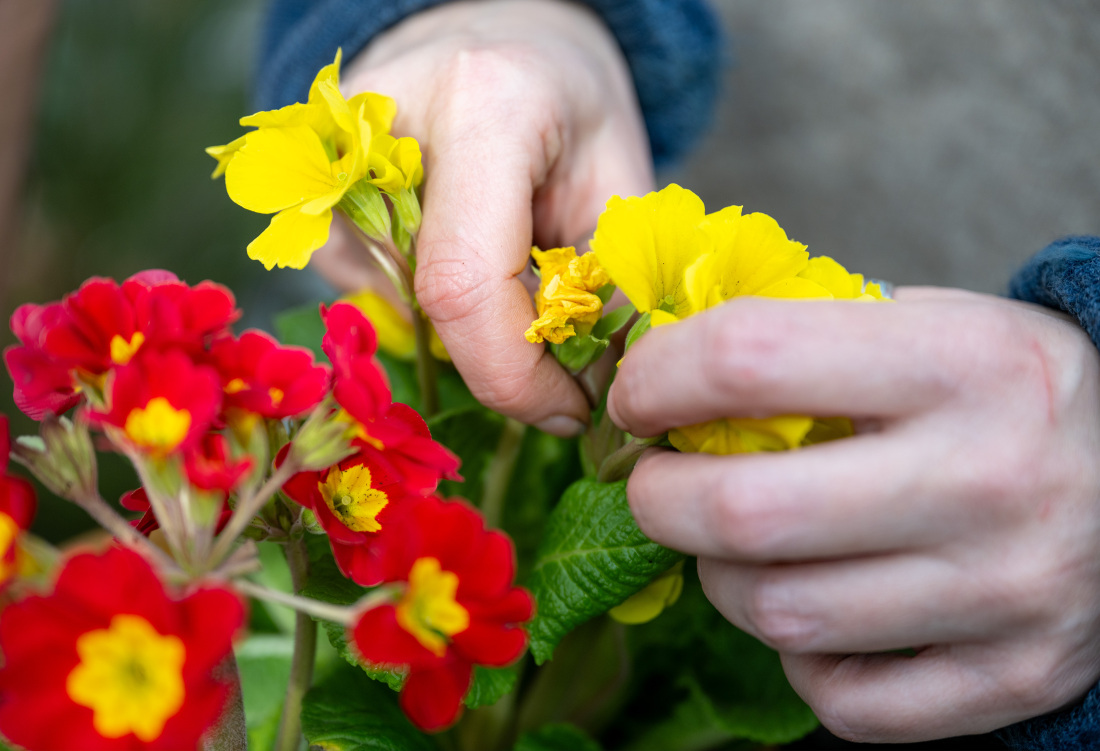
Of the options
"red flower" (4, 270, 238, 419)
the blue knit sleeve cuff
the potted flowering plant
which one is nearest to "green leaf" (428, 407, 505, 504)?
the potted flowering plant

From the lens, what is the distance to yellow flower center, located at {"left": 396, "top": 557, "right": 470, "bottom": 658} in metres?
0.31

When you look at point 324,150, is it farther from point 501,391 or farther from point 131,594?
point 131,594

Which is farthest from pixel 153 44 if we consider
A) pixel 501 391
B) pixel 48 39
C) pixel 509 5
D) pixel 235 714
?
pixel 235 714

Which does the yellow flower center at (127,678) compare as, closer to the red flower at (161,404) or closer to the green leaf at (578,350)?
the red flower at (161,404)

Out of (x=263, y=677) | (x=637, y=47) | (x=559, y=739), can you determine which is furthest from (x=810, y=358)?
(x=637, y=47)

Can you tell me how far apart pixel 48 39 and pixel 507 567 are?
2.63 ft

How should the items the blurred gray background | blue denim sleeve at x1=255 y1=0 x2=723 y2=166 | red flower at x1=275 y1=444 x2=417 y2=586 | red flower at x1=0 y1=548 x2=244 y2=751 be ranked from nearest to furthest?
red flower at x1=0 y1=548 x2=244 y2=751 → red flower at x1=275 y1=444 x2=417 y2=586 → blue denim sleeve at x1=255 y1=0 x2=723 y2=166 → the blurred gray background

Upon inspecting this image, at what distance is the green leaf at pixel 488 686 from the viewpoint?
1.45 ft

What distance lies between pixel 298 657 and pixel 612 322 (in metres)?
0.25

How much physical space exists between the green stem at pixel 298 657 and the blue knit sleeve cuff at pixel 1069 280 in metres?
0.40

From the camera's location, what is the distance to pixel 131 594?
26 cm

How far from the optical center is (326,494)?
37cm

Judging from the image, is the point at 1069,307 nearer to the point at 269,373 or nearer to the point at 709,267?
the point at 709,267

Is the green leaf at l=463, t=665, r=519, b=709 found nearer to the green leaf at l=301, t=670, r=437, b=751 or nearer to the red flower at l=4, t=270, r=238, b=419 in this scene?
the green leaf at l=301, t=670, r=437, b=751
